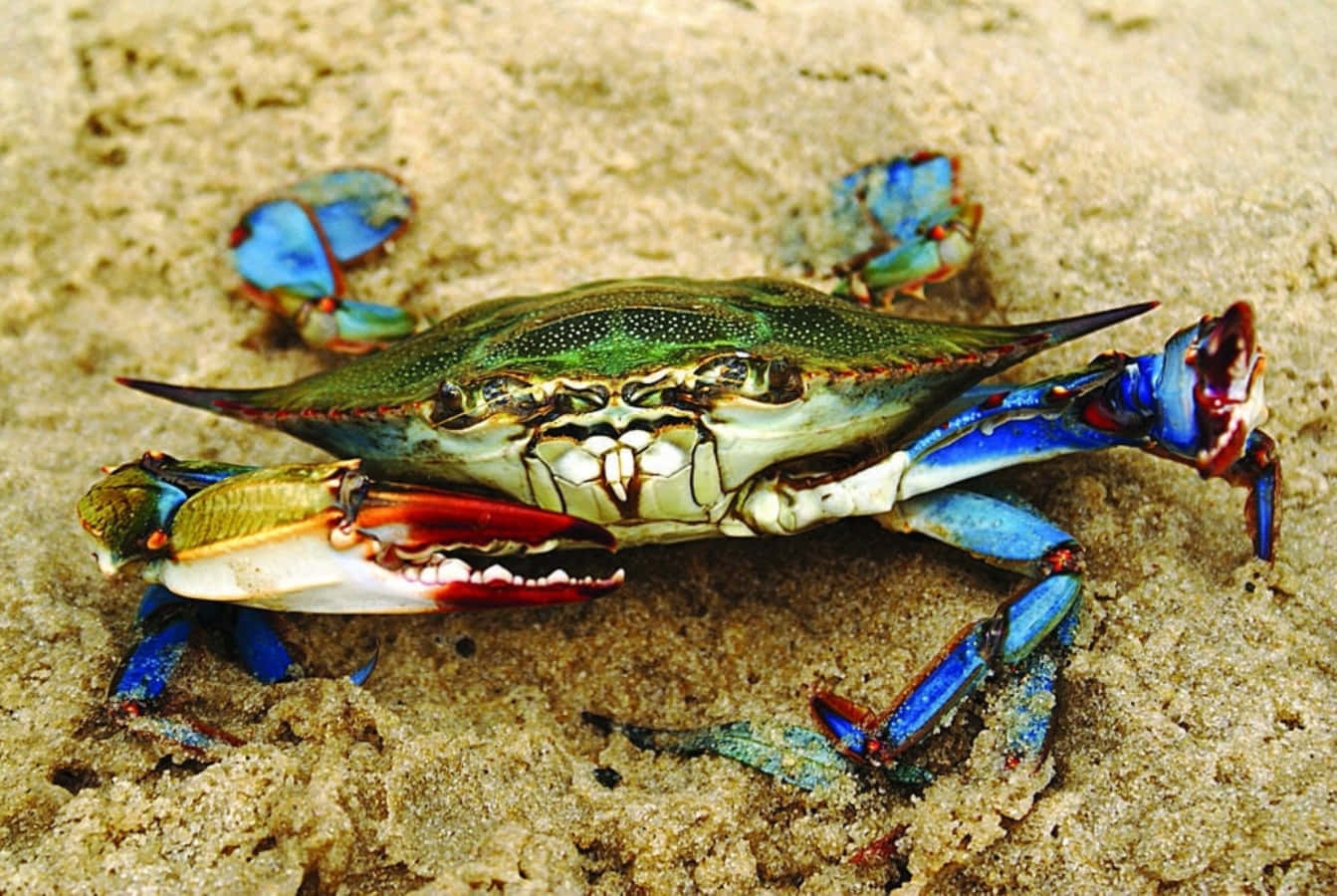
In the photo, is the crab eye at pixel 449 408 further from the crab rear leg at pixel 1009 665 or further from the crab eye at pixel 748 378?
the crab rear leg at pixel 1009 665

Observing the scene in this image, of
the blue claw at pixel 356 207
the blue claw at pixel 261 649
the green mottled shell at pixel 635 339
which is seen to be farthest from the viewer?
the blue claw at pixel 356 207

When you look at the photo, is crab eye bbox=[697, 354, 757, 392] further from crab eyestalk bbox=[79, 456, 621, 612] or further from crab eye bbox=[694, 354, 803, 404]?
crab eyestalk bbox=[79, 456, 621, 612]

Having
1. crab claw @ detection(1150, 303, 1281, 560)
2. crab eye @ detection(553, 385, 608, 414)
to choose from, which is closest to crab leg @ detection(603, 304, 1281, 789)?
crab claw @ detection(1150, 303, 1281, 560)

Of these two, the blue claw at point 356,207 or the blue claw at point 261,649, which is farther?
the blue claw at point 356,207

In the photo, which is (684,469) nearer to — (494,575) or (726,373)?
(726,373)

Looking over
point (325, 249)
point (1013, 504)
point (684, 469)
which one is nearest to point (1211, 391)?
point (1013, 504)

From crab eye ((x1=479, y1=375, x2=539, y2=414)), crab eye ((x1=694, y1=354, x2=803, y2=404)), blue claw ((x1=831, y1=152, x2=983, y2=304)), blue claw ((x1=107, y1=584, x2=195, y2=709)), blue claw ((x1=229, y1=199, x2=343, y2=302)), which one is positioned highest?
crab eye ((x1=694, y1=354, x2=803, y2=404))

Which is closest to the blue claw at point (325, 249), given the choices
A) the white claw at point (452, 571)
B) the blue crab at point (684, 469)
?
the blue crab at point (684, 469)

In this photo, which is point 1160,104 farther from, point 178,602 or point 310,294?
point 178,602
